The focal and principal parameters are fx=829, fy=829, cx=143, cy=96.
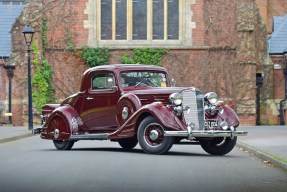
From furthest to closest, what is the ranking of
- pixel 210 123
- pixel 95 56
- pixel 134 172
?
pixel 95 56 < pixel 210 123 < pixel 134 172

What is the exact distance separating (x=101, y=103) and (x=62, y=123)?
1137 mm

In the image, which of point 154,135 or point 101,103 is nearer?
point 154,135

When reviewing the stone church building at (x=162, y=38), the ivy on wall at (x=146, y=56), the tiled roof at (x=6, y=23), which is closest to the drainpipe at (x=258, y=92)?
the stone church building at (x=162, y=38)

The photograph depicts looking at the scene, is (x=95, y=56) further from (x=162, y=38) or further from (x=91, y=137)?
(x=91, y=137)

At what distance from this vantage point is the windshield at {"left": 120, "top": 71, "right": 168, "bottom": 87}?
18750mm

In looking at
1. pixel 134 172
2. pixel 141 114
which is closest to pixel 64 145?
pixel 141 114

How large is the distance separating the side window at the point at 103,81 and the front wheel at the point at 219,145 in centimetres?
262

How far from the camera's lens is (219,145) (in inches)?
692

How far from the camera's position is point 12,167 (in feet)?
44.9

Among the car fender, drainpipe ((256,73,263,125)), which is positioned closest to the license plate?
the car fender

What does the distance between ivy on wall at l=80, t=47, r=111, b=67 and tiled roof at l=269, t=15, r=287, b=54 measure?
8449mm

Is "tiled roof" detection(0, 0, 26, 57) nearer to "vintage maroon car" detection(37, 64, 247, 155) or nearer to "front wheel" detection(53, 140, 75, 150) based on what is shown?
"vintage maroon car" detection(37, 64, 247, 155)

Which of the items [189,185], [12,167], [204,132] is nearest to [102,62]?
[204,132]

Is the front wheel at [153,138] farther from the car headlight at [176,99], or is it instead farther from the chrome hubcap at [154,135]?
the car headlight at [176,99]
